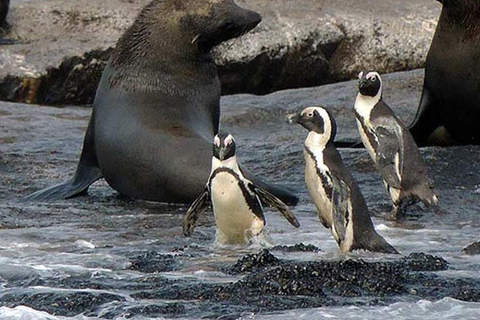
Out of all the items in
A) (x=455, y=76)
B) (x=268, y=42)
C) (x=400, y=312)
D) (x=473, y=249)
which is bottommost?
(x=268, y=42)

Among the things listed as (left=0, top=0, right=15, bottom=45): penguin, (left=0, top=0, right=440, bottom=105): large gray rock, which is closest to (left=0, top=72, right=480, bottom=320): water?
(left=0, top=0, right=440, bottom=105): large gray rock

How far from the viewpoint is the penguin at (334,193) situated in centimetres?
654

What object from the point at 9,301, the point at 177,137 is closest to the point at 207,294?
the point at 9,301

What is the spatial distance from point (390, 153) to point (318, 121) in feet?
2.97

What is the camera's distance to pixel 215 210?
23.2ft

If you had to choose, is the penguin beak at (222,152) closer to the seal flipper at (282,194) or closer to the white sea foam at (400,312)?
the seal flipper at (282,194)

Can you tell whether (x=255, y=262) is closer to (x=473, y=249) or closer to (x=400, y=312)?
(x=400, y=312)

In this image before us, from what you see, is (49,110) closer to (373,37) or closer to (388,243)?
(373,37)

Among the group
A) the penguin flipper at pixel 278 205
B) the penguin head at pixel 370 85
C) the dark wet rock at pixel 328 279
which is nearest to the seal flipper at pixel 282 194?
the penguin head at pixel 370 85

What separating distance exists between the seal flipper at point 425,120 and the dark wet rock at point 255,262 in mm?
3704

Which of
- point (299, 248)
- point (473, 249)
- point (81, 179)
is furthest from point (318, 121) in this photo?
point (81, 179)

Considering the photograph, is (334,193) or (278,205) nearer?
(334,193)

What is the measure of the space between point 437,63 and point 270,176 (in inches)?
57.3

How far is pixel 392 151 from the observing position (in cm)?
780
